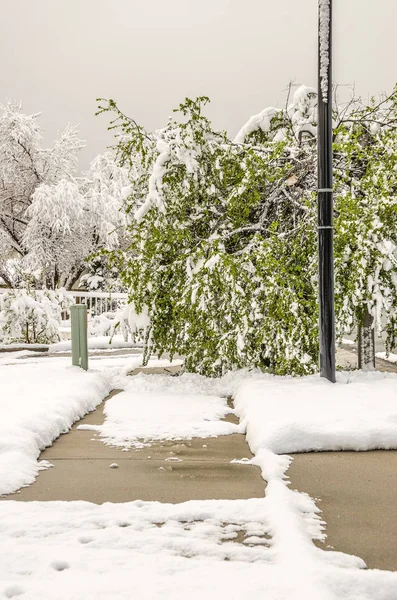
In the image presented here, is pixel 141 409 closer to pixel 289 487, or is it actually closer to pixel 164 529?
pixel 289 487

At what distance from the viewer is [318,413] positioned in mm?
5707

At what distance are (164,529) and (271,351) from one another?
5207mm

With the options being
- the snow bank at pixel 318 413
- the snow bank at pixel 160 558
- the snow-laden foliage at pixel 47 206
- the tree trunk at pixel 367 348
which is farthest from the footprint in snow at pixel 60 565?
the snow-laden foliage at pixel 47 206

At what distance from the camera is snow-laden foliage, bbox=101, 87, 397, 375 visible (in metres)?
7.99

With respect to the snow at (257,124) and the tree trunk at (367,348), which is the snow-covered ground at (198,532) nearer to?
the tree trunk at (367,348)

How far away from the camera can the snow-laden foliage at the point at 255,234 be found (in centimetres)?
799

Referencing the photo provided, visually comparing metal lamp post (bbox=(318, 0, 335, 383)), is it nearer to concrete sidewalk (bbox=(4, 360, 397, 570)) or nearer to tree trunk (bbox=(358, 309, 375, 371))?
tree trunk (bbox=(358, 309, 375, 371))

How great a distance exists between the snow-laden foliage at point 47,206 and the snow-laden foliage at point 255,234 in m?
18.9

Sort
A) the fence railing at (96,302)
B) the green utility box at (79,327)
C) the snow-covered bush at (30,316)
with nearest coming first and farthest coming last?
the green utility box at (79,327) → the snow-covered bush at (30,316) → the fence railing at (96,302)

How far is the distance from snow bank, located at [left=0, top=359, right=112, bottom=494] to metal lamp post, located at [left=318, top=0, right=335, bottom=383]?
2686 millimetres

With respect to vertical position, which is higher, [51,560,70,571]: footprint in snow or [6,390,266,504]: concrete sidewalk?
[51,560,70,571]: footprint in snow

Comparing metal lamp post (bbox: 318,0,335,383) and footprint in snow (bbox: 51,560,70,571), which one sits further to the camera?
metal lamp post (bbox: 318,0,335,383)

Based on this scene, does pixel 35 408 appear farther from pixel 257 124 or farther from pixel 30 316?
pixel 30 316

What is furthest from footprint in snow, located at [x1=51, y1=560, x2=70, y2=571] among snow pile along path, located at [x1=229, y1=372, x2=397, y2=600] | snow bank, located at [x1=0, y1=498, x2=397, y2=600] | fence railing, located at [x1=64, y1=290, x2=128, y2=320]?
fence railing, located at [x1=64, y1=290, x2=128, y2=320]
